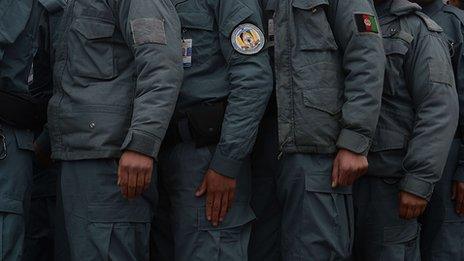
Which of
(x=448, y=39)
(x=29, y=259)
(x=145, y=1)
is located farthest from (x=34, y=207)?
(x=448, y=39)

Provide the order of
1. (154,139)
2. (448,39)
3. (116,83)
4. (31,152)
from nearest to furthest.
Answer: (154,139)
(116,83)
(31,152)
(448,39)

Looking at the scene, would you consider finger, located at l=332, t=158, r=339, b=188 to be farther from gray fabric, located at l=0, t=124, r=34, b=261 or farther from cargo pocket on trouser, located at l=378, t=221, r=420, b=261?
gray fabric, located at l=0, t=124, r=34, b=261

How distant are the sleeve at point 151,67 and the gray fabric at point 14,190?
0.62 metres

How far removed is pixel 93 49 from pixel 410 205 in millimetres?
1650

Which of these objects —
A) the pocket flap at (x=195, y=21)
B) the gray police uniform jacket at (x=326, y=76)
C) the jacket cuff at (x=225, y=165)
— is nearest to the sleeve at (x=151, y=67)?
the pocket flap at (x=195, y=21)

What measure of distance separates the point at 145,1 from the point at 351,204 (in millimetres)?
1320

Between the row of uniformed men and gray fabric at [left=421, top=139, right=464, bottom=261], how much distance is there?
0.35 m

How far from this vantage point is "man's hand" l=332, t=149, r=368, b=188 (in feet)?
10.0

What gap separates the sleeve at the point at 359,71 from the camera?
307 centimetres

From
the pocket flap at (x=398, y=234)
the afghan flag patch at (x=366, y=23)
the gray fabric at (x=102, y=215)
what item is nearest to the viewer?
the gray fabric at (x=102, y=215)

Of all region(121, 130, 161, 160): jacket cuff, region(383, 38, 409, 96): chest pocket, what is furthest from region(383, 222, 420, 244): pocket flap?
region(121, 130, 161, 160): jacket cuff

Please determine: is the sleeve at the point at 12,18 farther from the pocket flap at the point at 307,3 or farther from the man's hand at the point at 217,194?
the pocket flap at the point at 307,3

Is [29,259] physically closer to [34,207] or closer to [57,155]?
[34,207]

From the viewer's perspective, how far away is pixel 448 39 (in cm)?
381
